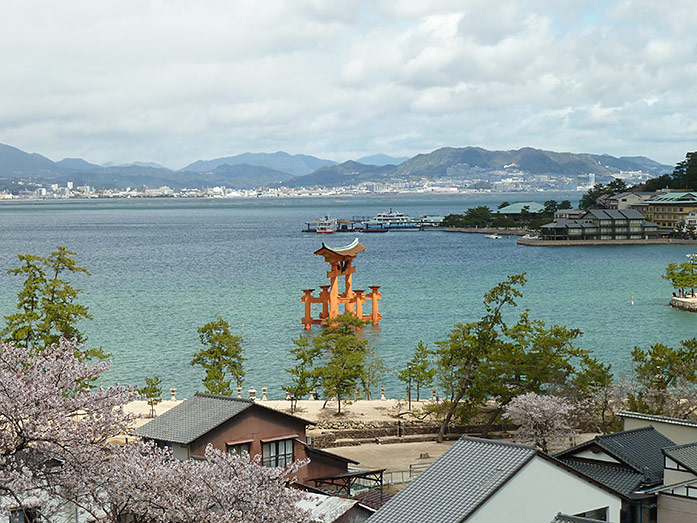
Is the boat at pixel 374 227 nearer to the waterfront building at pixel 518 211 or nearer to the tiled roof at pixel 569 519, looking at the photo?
the waterfront building at pixel 518 211

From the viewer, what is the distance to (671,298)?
178 feet

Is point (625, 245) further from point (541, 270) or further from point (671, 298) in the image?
point (671, 298)

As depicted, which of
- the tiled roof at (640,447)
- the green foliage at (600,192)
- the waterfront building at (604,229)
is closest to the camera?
the tiled roof at (640,447)

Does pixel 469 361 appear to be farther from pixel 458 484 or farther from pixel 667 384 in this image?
pixel 458 484

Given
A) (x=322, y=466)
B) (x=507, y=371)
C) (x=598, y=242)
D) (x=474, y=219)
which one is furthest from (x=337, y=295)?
(x=474, y=219)

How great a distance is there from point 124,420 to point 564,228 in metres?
104

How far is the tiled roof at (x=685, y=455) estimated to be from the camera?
12482mm

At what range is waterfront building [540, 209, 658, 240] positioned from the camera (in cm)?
10825

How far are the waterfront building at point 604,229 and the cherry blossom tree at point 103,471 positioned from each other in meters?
103

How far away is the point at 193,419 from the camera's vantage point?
1541cm

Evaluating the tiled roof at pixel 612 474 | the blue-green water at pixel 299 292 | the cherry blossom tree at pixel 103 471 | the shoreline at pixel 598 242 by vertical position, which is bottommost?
the blue-green water at pixel 299 292

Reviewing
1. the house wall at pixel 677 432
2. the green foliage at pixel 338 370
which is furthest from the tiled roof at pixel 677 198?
the house wall at pixel 677 432

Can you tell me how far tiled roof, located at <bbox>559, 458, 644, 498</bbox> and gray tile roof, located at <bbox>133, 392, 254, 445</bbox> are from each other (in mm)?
6102

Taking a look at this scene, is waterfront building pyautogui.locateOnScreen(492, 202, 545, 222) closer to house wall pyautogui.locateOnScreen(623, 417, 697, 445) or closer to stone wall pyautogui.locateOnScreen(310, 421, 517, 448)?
stone wall pyautogui.locateOnScreen(310, 421, 517, 448)
